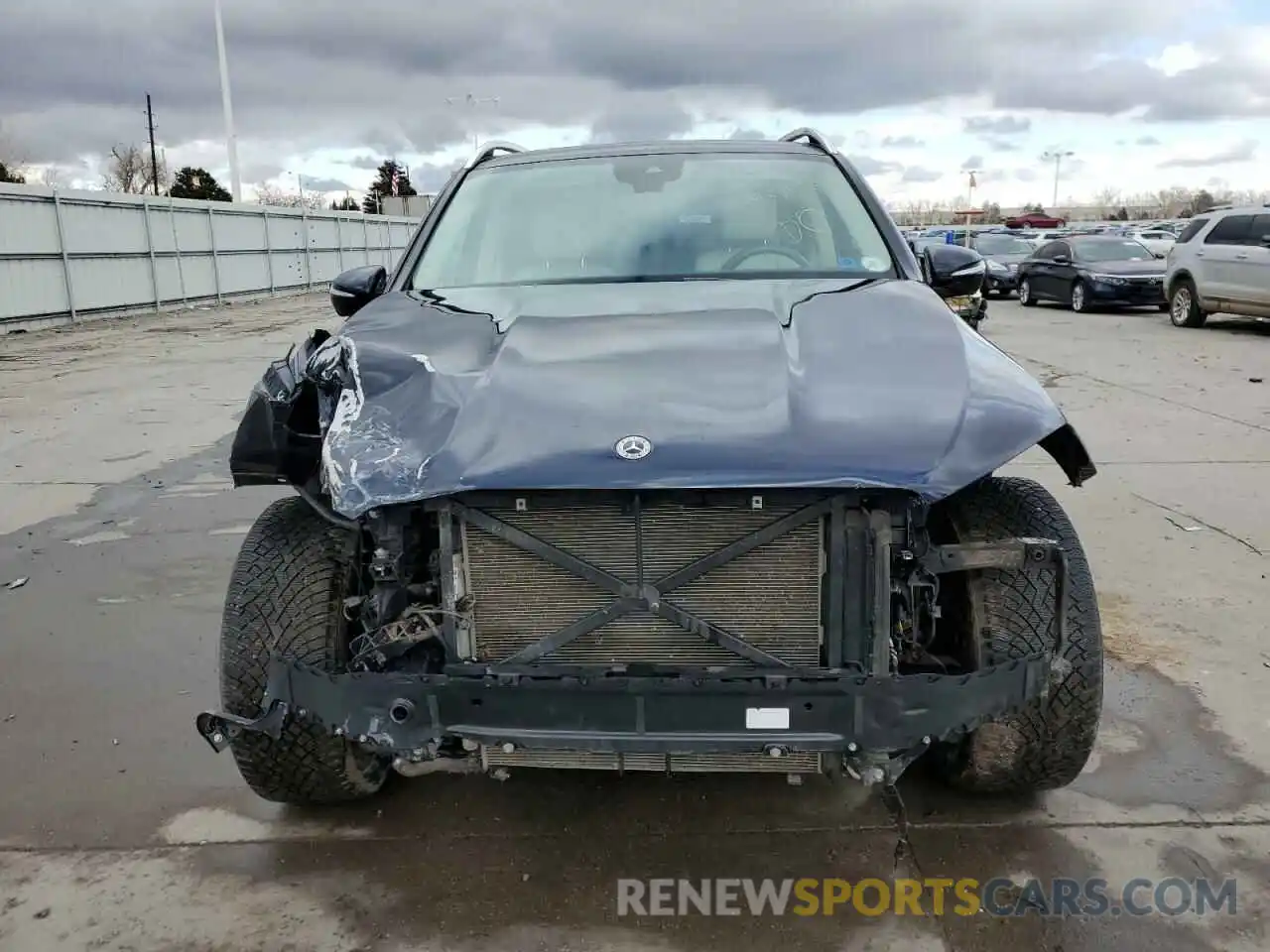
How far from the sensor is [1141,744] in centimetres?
330

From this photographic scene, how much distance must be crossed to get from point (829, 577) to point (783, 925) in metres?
0.86

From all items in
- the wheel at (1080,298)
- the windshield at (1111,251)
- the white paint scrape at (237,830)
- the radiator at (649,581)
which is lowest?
the white paint scrape at (237,830)

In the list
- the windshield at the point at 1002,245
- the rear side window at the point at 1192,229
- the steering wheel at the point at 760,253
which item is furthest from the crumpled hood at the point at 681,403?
the windshield at the point at 1002,245

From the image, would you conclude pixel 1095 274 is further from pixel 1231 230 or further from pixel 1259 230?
pixel 1259 230

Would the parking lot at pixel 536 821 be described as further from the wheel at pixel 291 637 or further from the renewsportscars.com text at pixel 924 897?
the wheel at pixel 291 637

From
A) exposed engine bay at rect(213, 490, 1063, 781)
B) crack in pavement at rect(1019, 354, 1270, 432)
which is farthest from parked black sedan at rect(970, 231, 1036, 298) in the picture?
exposed engine bay at rect(213, 490, 1063, 781)

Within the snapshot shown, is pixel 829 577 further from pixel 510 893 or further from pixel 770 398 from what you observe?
pixel 510 893

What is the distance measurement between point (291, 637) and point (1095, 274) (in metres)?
18.9

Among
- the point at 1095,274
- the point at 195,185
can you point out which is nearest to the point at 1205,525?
the point at 1095,274

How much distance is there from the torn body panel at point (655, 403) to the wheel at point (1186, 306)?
48.3ft

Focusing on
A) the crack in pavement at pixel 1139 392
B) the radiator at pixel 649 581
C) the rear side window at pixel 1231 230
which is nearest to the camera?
the radiator at pixel 649 581

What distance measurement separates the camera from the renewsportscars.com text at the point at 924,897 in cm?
253

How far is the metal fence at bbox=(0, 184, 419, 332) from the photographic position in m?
17.1

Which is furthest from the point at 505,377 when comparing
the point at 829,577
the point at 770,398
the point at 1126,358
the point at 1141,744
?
the point at 1126,358
